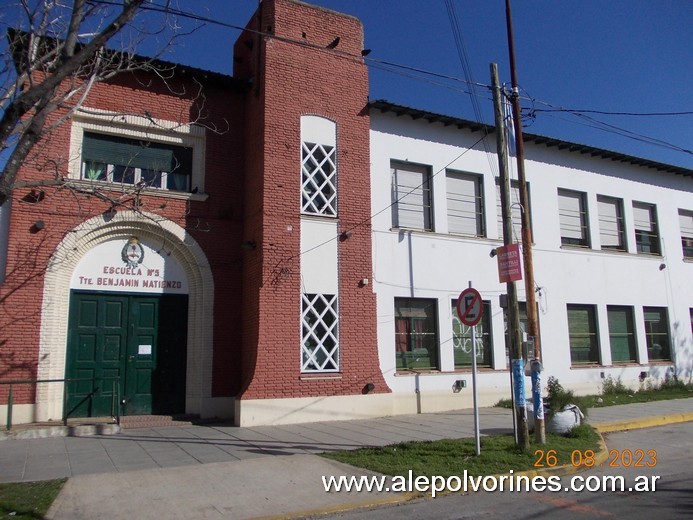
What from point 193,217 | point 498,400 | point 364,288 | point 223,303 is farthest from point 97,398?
point 498,400

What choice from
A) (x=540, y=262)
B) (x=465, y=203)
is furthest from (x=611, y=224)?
(x=465, y=203)

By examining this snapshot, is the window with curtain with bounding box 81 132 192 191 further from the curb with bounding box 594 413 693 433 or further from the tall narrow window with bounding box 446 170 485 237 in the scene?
the curb with bounding box 594 413 693 433

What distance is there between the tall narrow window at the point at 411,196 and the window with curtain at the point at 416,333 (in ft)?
6.87

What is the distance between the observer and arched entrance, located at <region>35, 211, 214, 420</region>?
1260cm

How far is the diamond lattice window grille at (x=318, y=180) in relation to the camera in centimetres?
1439

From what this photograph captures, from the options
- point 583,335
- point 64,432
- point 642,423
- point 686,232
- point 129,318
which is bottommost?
point 642,423

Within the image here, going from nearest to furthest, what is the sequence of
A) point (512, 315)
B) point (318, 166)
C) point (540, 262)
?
point (512, 315) < point (318, 166) < point (540, 262)

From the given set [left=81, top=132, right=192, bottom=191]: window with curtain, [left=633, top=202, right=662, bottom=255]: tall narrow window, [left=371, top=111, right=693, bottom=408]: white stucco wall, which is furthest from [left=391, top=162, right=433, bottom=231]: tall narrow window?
[left=633, top=202, right=662, bottom=255]: tall narrow window

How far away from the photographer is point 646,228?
2123 cm

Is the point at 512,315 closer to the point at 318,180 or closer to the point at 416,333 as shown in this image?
the point at 416,333

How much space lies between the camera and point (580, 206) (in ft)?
64.1

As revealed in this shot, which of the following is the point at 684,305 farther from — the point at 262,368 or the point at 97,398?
the point at 97,398

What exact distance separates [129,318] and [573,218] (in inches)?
537

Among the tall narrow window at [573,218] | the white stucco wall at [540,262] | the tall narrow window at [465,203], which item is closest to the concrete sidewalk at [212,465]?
the white stucco wall at [540,262]
